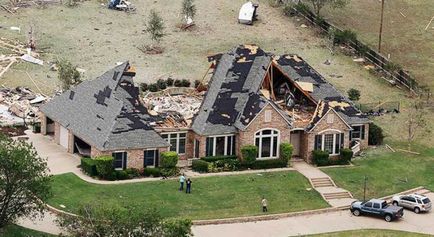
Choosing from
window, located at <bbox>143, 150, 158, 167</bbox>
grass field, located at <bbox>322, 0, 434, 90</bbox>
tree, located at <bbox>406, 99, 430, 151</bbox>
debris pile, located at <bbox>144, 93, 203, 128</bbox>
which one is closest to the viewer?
window, located at <bbox>143, 150, 158, 167</bbox>

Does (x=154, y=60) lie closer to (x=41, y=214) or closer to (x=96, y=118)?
(x=96, y=118)

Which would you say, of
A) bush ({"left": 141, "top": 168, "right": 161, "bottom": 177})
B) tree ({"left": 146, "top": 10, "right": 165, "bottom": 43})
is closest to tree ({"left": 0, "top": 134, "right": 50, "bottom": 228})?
bush ({"left": 141, "top": 168, "right": 161, "bottom": 177})

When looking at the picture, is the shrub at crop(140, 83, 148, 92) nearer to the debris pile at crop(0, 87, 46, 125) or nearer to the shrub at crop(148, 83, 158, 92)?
the shrub at crop(148, 83, 158, 92)

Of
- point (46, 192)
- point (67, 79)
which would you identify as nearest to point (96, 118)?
point (67, 79)

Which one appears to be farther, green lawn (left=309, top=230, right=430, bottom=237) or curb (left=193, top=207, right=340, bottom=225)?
curb (left=193, top=207, right=340, bottom=225)

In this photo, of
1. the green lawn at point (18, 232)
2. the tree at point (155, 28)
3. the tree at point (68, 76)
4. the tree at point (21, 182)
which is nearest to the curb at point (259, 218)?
the green lawn at point (18, 232)

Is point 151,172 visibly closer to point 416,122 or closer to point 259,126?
point 259,126

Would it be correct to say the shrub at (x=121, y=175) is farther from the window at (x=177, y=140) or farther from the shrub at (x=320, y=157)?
the shrub at (x=320, y=157)
